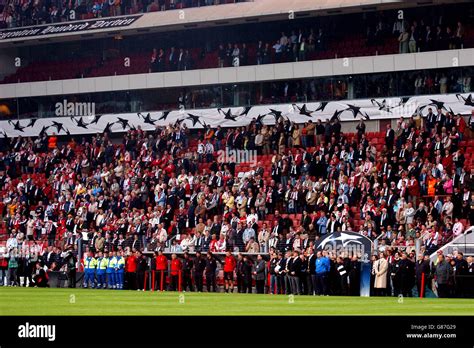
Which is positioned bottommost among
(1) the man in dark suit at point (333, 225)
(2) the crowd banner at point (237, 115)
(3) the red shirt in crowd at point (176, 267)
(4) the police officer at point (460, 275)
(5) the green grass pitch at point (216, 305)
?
(5) the green grass pitch at point (216, 305)

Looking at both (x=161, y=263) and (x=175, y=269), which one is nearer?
(x=175, y=269)

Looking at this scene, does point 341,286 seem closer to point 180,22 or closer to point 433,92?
point 433,92

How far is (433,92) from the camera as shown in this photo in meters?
38.2

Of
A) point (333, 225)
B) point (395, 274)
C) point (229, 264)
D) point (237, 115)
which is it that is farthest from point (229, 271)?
point (237, 115)

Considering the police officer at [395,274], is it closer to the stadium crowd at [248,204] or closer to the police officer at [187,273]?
the stadium crowd at [248,204]

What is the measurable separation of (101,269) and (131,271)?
119 centimetres

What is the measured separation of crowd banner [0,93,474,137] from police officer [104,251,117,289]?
10252 millimetres

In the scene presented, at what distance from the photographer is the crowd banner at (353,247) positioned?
90.1 feet

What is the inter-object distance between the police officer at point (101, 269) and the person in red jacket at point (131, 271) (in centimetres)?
88

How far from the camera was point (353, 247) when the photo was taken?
92.6 ft

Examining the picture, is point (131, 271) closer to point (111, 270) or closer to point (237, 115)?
point (111, 270)

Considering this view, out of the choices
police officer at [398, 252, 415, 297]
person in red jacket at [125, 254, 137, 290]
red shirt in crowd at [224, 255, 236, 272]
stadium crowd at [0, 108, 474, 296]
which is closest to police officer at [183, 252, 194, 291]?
stadium crowd at [0, 108, 474, 296]

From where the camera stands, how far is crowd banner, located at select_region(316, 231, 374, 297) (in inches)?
1081

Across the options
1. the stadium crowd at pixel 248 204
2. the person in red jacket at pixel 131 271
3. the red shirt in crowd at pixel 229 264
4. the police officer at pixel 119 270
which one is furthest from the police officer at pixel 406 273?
the police officer at pixel 119 270
